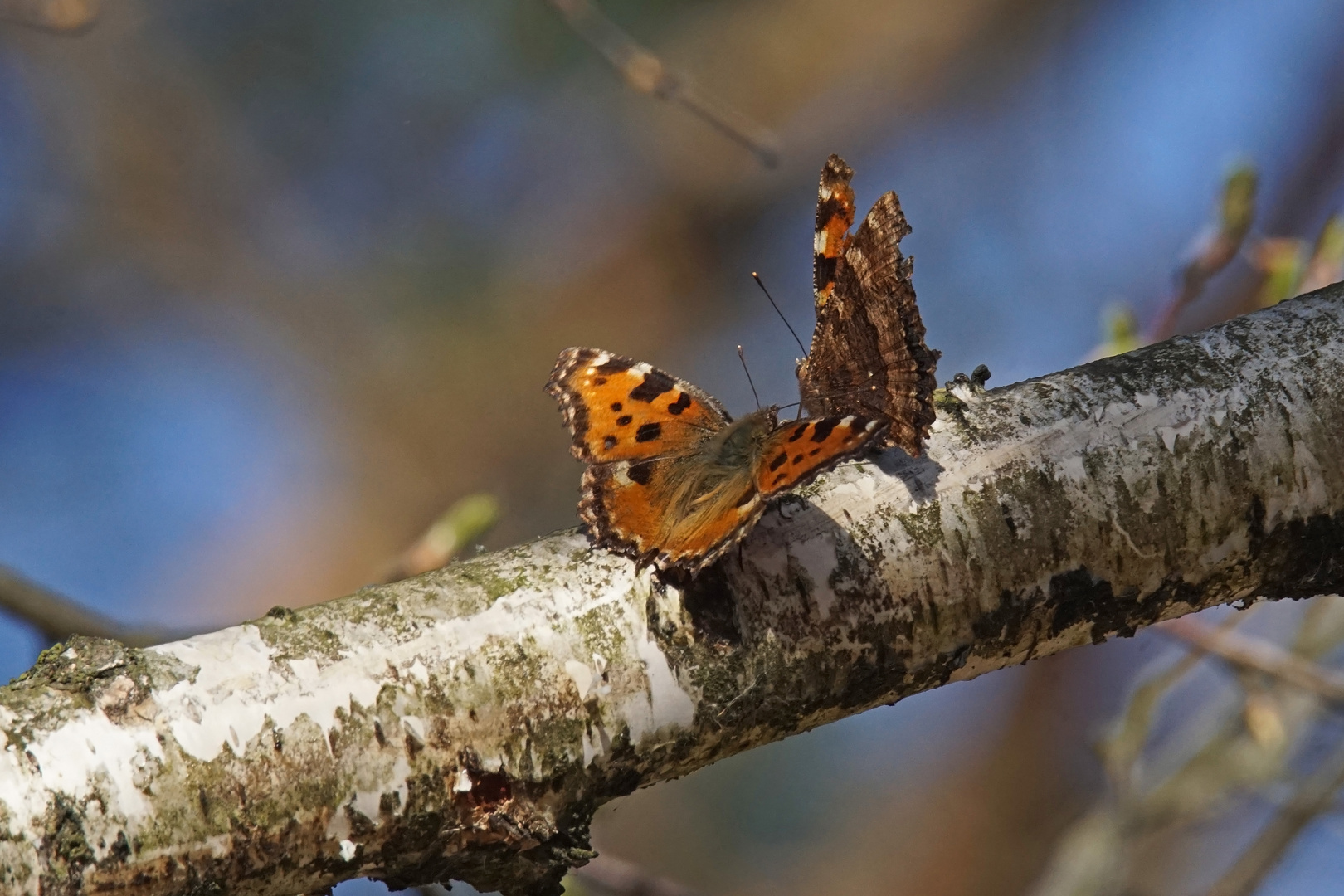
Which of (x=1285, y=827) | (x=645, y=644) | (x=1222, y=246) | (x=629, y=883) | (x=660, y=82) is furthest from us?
(x=1285, y=827)

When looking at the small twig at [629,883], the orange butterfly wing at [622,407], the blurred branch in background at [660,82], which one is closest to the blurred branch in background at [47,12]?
Result: the blurred branch in background at [660,82]

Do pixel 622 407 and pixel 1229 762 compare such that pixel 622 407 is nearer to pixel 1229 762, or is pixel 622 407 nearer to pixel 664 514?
pixel 664 514

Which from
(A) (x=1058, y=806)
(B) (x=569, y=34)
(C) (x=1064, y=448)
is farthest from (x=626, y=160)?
(C) (x=1064, y=448)

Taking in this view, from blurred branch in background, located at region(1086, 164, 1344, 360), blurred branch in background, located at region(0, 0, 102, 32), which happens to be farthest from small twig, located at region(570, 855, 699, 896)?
blurred branch in background, located at region(0, 0, 102, 32)

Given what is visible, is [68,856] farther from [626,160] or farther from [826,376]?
[626,160]

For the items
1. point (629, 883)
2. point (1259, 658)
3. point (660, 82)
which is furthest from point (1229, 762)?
point (660, 82)
